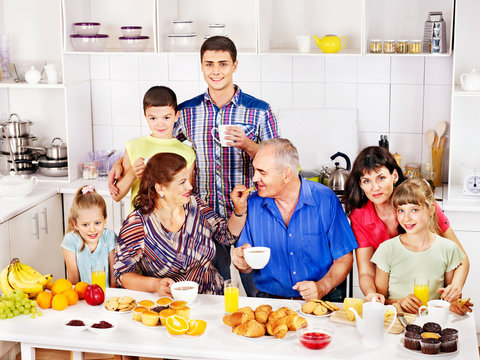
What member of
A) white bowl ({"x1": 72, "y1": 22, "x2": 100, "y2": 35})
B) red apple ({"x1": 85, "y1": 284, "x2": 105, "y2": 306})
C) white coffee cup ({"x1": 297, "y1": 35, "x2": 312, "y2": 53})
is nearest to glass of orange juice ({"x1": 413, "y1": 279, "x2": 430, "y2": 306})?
red apple ({"x1": 85, "y1": 284, "x2": 105, "y2": 306})

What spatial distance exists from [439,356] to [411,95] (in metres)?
2.45

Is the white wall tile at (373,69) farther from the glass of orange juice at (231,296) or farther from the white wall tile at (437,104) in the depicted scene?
the glass of orange juice at (231,296)

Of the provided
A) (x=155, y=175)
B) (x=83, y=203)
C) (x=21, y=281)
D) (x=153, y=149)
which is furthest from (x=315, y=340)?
(x=153, y=149)

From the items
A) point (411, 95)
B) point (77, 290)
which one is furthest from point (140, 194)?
point (411, 95)

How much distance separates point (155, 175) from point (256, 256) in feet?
1.79

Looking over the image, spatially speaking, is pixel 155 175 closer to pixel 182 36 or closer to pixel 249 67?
pixel 182 36

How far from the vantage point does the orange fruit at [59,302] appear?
2.72 metres

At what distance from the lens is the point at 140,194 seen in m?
2.97

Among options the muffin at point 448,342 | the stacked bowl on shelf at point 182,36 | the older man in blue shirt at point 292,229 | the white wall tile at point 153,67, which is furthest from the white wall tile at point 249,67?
the muffin at point 448,342

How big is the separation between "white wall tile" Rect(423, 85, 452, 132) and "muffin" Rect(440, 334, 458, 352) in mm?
2344

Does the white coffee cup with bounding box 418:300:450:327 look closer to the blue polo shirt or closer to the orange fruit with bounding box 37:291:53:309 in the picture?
the blue polo shirt

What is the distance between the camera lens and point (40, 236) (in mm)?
4324

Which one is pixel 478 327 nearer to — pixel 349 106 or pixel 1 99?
pixel 349 106

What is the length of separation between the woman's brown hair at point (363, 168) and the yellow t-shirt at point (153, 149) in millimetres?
880
